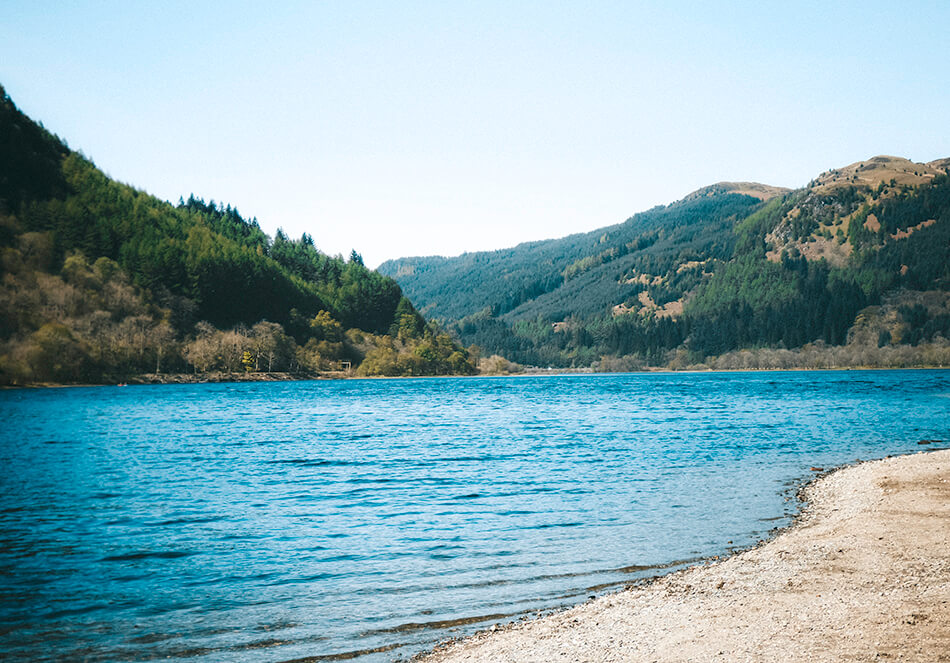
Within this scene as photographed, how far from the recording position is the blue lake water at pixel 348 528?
12305mm

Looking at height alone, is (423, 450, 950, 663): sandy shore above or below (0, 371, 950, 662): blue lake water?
above

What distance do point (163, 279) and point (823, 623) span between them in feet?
641

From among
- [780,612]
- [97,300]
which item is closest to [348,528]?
[780,612]

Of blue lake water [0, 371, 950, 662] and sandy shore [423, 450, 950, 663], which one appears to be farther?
blue lake water [0, 371, 950, 662]

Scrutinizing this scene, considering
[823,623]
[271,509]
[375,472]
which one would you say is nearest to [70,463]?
[375,472]

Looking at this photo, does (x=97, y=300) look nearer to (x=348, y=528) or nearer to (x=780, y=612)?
(x=348, y=528)

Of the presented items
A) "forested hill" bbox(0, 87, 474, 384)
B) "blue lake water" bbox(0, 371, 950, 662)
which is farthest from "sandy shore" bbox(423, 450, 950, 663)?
"forested hill" bbox(0, 87, 474, 384)

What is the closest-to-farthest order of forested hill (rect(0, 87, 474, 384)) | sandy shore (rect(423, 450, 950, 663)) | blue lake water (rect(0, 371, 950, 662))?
sandy shore (rect(423, 450, 950, 663)), blue lake water (rect(0, 371, 950, 662)), forested hill (rect(0, 87, 474, 384))

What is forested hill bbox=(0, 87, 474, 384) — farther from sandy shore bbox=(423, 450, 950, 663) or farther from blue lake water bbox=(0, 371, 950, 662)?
sandy shore bbox=(423, 450, 950, 663)

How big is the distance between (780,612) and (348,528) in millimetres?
12703

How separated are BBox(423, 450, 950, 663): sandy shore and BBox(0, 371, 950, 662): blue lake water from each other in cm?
129

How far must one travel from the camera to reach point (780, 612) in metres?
10.9

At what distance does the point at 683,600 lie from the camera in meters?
12.1

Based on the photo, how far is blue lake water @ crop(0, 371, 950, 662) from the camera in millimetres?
12305
